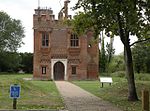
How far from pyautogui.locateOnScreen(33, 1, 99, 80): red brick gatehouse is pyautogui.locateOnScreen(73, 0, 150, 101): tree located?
37.1m

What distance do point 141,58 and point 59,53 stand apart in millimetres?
14838

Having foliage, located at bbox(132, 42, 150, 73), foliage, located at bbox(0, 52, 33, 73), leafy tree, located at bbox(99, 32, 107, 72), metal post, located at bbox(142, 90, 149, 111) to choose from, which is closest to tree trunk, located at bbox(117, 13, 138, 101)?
Result: metal post, located at bbox(142, 90, 149, 111)

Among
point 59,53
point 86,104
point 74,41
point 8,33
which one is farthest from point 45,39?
point 86,104

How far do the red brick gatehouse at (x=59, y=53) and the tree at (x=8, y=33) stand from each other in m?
35.1

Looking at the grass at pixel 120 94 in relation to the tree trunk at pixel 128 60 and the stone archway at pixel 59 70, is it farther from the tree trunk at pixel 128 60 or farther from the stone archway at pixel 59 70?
the stone archway at pixel 59 70

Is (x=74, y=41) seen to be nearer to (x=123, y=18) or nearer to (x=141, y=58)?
(x=141, y=58)

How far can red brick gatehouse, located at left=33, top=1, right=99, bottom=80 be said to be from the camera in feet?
206

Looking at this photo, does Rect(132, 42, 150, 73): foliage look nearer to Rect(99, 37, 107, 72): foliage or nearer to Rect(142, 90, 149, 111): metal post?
Rect(99, 37, 107, 72): foliage

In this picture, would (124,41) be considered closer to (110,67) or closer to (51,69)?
(51,69)

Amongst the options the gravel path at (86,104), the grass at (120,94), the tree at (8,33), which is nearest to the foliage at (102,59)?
the tree at (8,33)

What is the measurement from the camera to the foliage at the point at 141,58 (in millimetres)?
68869

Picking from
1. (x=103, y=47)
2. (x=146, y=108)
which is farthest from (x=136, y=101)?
(x=103, y=47)

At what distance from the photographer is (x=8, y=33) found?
99062 mm

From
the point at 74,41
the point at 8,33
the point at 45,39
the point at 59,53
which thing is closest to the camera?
the point at 59,53
